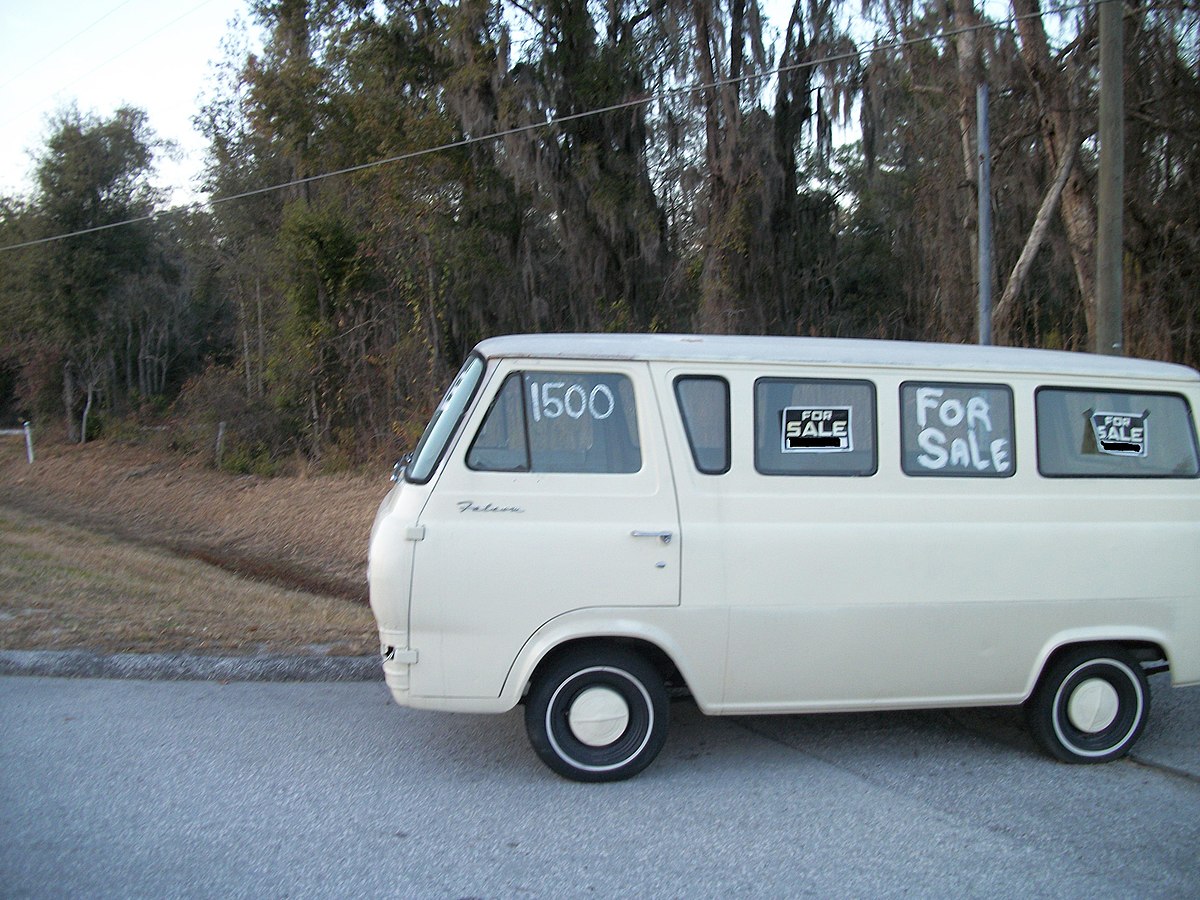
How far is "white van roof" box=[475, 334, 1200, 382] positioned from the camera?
207 inches

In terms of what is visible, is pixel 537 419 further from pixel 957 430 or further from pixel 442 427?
pixel 957 430

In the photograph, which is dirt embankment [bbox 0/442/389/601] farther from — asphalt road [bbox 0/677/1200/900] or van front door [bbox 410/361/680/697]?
van front door [bbox 410/361/680/697]

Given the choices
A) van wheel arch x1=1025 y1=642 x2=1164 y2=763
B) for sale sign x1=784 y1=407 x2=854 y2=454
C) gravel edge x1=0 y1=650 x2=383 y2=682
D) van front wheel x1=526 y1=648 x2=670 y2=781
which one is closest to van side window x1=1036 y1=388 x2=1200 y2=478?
van wheel arch x1=1025 y1=642 x2=1164 y2=763

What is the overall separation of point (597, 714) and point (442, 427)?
1657 mm

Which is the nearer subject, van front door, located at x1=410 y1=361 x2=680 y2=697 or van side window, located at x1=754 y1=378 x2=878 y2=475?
van front door, located at x1=410 y1=361 x2=680 y2=697

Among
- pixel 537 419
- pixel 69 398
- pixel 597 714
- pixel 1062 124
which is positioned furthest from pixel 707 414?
pixel 69 398

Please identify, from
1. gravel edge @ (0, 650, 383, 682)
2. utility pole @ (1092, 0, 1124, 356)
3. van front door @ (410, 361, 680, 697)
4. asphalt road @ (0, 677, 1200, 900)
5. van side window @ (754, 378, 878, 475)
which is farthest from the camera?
utility pole @ (1092, 0, 1124, 356)

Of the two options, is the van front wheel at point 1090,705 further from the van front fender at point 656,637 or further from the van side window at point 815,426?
the van front fender at point 656,637

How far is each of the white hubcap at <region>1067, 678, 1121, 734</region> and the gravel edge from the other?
4352 millimetres

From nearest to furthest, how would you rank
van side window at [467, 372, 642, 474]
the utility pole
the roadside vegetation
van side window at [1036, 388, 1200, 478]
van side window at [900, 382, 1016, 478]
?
van side window at [467, 372, 642, 474] → van side window at [900, 382, 1016, 478] → van side window at [1036, 388, 1200, 478] → the utility pole → the roadside vegetation

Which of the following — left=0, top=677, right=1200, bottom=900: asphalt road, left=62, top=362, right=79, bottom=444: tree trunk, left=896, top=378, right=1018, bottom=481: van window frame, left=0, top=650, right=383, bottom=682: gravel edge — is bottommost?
left=0, top=677, right=1200, bottom=900: asphalt road

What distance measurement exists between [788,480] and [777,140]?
582 inches

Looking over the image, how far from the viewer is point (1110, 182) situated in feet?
30.4

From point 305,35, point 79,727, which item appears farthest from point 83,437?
point 79,727
